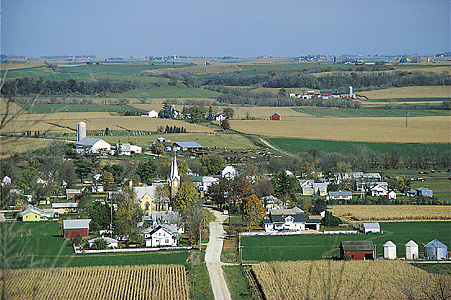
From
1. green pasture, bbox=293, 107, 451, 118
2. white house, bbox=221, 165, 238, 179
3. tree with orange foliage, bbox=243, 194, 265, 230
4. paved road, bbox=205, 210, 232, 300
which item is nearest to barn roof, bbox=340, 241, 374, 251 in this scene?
paved road, bbox=205, 210, 232, 300

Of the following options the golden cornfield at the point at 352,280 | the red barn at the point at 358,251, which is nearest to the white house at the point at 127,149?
the golden cornfield at the point at 352,280

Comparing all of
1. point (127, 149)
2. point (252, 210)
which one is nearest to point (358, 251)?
point (252, 210)

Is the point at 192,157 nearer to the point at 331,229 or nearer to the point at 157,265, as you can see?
the point at 331,229

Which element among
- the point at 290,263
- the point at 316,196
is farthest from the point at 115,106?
the point at 290,263

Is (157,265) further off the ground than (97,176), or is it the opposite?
(97,176)

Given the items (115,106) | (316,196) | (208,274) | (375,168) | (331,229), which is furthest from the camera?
(115,106)

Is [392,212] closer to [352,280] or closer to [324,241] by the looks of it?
[324,241]
